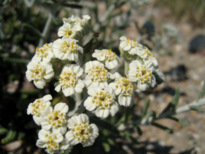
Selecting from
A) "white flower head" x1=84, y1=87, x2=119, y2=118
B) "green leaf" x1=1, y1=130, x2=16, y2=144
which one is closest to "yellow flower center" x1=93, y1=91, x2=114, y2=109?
"white flower head" x1=84, y1=87, x2=119, y2=118

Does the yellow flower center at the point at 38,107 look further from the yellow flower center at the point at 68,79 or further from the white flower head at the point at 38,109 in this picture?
the yellow flower center at the point at 68,79

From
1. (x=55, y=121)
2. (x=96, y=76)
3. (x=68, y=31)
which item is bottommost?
(x=55, y=121)

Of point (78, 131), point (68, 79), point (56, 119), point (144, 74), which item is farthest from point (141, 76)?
point (56, 119)

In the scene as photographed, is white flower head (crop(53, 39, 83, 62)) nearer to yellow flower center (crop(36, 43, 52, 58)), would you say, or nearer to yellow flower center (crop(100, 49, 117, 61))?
yellow flower center (crop(36, 43, 52, 58))

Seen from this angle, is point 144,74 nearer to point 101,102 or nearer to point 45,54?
point 101,102

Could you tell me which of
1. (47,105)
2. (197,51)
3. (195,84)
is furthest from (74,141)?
(197,51)

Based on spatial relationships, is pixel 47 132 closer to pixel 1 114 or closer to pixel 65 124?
pixel 65 124
